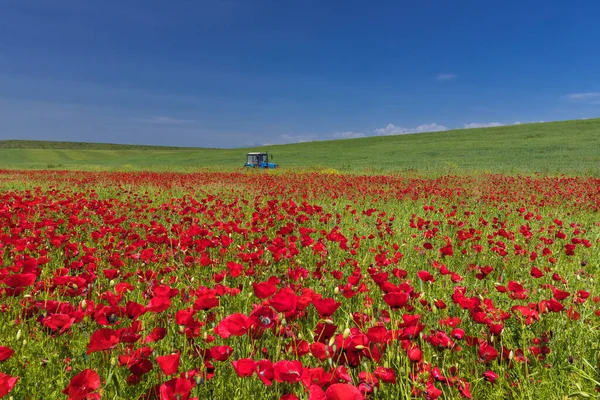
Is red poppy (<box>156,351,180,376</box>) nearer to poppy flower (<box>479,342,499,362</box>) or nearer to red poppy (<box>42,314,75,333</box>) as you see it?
red poppy (<box>42,314,75,333</box>)

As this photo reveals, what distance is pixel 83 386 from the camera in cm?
109

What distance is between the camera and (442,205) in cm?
879

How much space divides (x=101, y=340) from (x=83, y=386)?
16 cm

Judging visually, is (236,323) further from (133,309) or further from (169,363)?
(133,309)

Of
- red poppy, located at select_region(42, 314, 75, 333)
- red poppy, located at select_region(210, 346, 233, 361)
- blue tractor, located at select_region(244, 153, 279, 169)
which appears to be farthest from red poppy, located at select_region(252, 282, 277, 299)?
blue tractor, located at select_region(244, 153, 279, 169)

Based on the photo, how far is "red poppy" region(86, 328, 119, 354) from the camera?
1.19m

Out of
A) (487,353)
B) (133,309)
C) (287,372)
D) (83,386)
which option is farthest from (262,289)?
(487,353)

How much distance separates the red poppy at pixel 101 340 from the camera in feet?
3.89

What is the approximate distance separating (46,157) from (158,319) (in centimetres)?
8044

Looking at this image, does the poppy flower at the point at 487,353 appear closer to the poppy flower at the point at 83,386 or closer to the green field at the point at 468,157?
the poppy flower at the point at 83,386

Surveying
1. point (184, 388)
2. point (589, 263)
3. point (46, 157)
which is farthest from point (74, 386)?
point (46, 157)

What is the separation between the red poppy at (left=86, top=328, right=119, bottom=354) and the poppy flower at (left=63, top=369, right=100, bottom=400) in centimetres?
10

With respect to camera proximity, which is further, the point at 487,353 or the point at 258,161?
the point at 258,161

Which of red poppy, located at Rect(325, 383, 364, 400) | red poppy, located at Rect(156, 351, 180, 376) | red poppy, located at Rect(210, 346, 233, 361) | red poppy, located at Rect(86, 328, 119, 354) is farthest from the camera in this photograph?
red poppy, located at Rect(210, 346, 233, 361)
